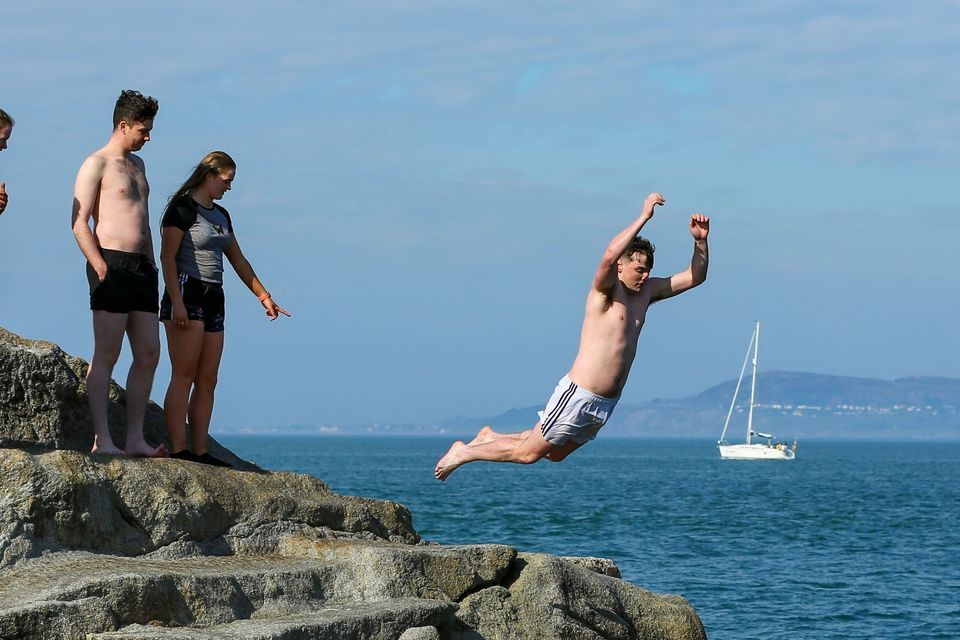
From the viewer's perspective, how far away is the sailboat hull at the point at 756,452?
12512 cm

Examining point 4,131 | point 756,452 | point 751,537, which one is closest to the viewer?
point 4,131

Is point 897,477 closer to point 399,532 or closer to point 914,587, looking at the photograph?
point 914,587

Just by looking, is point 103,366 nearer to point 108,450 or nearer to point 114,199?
point 108,450

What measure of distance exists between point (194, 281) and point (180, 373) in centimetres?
64

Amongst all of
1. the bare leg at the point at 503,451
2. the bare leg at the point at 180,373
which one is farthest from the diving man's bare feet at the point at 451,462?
the bare leg at the point at 180,373

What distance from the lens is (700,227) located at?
9.16 m

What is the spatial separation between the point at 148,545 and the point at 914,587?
23238 mm

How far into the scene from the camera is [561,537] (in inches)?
1526

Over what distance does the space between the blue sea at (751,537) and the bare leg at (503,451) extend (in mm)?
12129

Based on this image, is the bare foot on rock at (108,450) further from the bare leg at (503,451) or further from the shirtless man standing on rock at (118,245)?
the bare leg at (503,451)

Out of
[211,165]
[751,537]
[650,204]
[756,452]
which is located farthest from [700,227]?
[756,452]

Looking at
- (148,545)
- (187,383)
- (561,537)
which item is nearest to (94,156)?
(187,383)

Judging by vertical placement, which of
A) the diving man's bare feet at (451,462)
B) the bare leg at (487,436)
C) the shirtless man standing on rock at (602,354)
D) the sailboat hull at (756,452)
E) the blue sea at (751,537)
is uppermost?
the shirtless man standing on rock at (602,354)

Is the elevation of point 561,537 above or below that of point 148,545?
below
